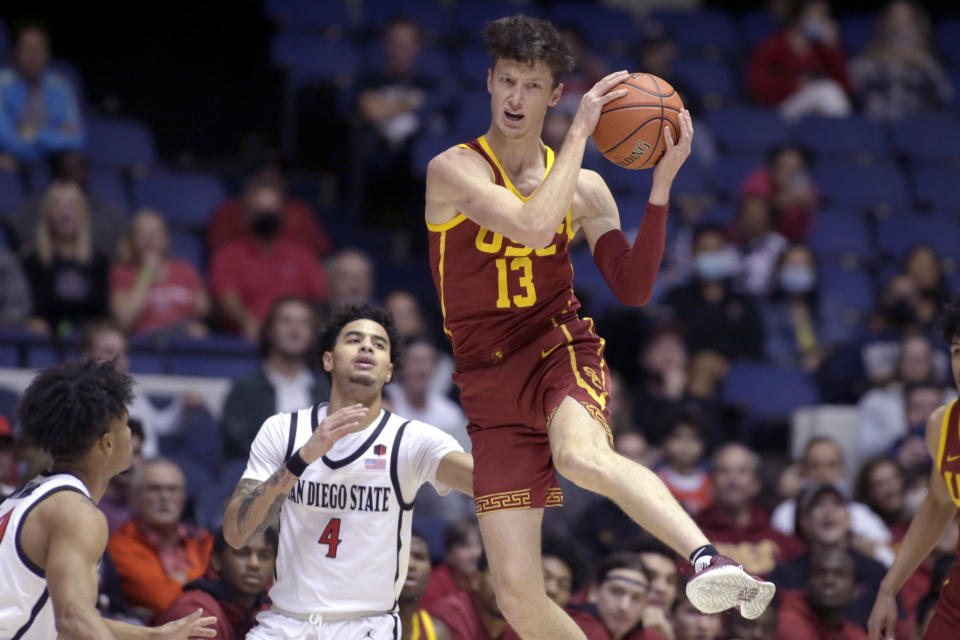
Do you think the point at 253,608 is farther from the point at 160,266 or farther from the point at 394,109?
the point at 394,109

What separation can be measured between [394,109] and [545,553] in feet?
16.6

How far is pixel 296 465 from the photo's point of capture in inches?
197

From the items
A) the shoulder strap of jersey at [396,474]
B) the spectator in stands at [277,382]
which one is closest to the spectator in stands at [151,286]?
the spectator in stands at [277,382]

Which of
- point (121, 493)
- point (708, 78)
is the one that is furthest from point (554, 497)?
point (708, 78)

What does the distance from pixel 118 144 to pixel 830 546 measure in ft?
20.6

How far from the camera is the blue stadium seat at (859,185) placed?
1200 centimetres

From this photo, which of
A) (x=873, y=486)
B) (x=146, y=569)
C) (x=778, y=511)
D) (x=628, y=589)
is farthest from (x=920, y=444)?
(x=146, y=569)

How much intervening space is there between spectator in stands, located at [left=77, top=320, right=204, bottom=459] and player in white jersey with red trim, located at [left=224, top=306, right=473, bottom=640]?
2612 millimetres

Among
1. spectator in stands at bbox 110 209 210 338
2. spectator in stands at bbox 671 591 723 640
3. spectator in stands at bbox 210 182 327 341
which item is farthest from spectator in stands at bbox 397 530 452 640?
spectator in stands at bbox 210 182 327 341

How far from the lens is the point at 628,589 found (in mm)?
6441

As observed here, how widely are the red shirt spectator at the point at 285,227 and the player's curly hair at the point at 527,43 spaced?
524 cm

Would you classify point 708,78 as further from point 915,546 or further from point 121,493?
point 915,546

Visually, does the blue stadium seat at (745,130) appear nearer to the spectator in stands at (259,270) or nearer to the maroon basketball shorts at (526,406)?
the spectator in stands at (259,270)

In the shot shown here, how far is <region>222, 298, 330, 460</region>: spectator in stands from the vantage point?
7758 mm
